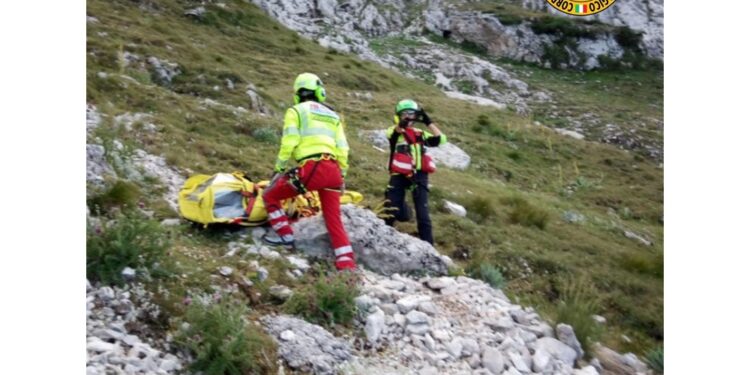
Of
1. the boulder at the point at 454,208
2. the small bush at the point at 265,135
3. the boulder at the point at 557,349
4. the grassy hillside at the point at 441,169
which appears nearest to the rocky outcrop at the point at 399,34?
the grassy hillside at the point at 441,169

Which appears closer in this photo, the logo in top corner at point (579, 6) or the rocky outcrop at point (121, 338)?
the rocky outcrop at point (121, 338)

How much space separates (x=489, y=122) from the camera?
21438 millimetres

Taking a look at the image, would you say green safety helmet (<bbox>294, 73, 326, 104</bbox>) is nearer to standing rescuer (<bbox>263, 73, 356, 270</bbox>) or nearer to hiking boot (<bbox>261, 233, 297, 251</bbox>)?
standing rescuer (<bbox>263, 73, 356, 270</bbox>)

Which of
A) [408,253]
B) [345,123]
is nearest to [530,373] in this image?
[408,253]

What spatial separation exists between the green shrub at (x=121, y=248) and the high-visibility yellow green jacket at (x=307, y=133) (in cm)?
166

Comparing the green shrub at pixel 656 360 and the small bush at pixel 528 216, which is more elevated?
the green shrub at pixel 656 360

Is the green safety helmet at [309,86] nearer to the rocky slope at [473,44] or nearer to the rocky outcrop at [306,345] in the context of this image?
the rocky outcrop at [306,345]

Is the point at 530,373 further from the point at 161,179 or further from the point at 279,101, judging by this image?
the point at 279,101

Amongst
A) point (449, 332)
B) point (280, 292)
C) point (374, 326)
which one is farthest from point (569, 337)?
point (280, 292)

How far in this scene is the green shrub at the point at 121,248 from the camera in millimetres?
4977

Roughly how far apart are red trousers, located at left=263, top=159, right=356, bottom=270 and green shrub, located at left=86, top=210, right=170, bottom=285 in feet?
5.11

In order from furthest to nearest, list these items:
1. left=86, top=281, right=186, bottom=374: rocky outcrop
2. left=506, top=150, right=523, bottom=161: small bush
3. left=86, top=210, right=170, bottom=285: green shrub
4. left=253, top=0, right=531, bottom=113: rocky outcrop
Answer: left=253, top=0, right=531, bottom=113: rocky outcrop, left=506, top=150, right=523, bottom=161: small bush, left=86, top=210, right=170, bottom=285: green shrub, left=86, top=281, right=186, bottom=374: rocky outcrop

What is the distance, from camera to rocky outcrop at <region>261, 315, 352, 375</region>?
474cm

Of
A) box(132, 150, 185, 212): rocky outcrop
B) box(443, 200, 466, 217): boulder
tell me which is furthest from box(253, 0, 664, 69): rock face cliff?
box(132, 150, 185, 212): rocky outcrop
